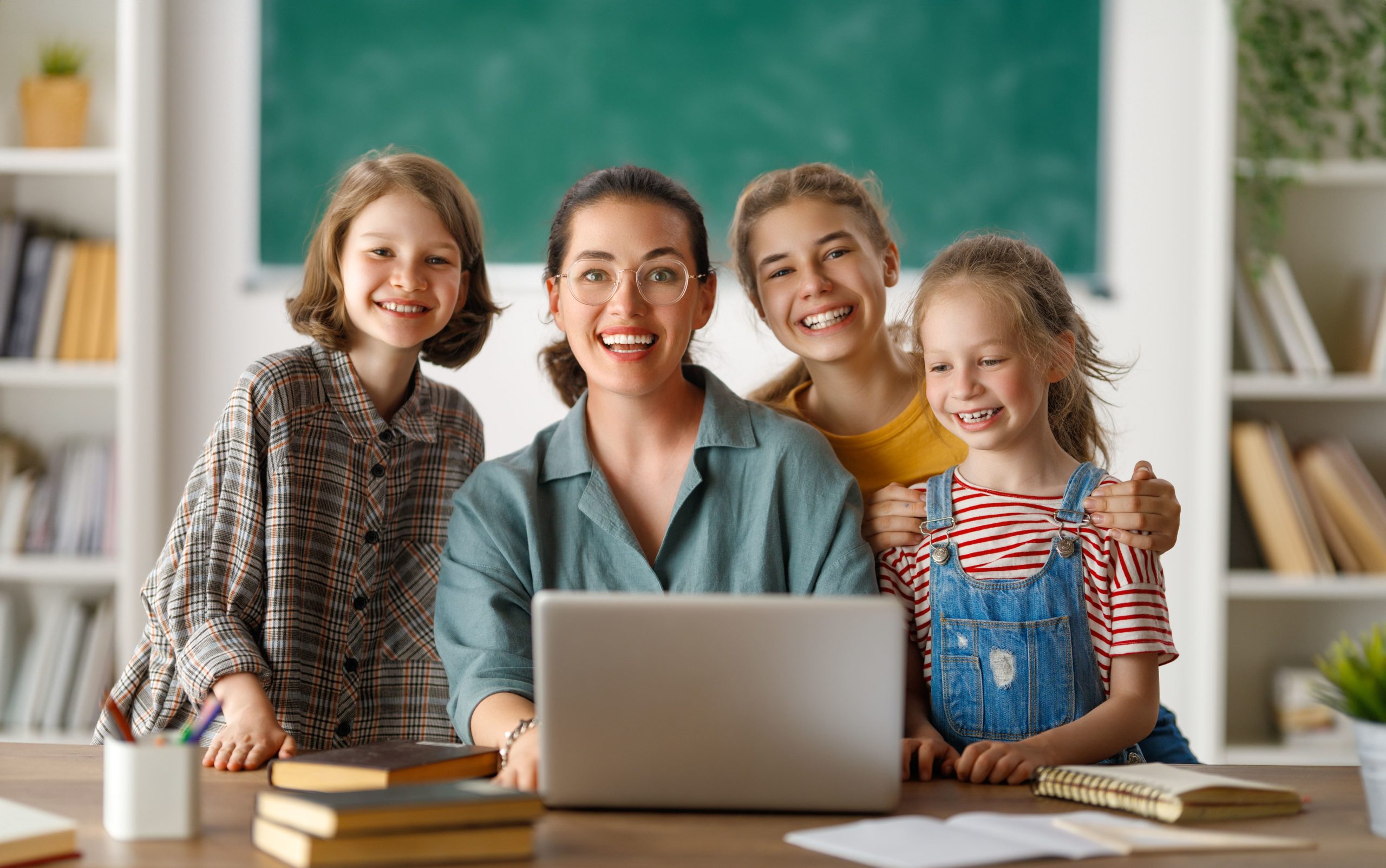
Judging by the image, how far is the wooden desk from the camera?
1.03 m

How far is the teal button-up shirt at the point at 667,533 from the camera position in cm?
155

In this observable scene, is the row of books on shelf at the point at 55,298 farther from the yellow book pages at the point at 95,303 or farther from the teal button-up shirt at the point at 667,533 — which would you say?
the teal button-up shirt at the point at 667,533

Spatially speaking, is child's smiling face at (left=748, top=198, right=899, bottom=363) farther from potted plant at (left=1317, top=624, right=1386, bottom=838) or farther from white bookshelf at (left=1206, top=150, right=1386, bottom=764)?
white bookshelf at (left=1206, top=150, right=1386, bottom=764)

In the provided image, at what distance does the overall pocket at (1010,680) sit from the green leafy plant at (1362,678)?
16.4 inches

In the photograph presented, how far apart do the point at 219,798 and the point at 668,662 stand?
1.63 ft

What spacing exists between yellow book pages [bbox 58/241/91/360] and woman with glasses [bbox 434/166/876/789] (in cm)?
190

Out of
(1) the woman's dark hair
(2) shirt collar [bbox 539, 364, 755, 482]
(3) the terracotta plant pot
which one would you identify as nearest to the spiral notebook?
(2) shirt collar [bbox 539, 364, 755, 482]

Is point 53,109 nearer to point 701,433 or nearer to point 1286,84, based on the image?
point 701,433

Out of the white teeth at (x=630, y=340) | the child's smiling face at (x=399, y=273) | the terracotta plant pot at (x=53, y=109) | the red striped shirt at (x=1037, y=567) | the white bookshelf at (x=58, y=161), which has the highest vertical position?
the terracotta plant pot at (x=53, y=109)

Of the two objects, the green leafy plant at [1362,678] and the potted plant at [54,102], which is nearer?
the green leafy plant at [1362,678]

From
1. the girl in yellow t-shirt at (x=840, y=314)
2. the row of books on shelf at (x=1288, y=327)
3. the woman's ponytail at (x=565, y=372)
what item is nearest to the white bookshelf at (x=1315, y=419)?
the row of books on shelf at (x=1288, y=327)

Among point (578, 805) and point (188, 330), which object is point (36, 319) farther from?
point (578, 805)

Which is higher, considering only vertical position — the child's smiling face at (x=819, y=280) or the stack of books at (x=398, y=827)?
the child's smiling face at (x=819, y=280)

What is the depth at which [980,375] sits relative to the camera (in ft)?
5.25
